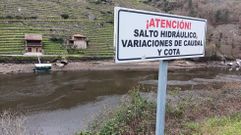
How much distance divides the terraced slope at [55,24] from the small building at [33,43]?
909 millimetres

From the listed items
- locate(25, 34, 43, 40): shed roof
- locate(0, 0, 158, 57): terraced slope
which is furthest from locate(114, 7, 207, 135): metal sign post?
locate(25, 34, 43, 40): shed roof

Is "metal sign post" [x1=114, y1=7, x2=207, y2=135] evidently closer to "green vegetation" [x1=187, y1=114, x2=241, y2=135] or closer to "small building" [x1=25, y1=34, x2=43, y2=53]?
"green vegetation" [x1=187, y1=114, x2=241, y2=135]

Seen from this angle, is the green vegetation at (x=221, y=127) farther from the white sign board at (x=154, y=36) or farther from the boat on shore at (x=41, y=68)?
the boat on shore at (x=41, y=68)

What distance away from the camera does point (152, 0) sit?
96.8 meters

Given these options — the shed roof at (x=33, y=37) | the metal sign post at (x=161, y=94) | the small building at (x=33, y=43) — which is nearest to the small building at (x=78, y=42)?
the shed roof at (x=33, y=37)

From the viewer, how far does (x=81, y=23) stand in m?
60.2

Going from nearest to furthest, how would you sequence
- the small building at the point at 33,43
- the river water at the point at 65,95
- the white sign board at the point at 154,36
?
1. the white sign board at the point at 154,36
2. the river water at the point at 65,95
3. the small building at the point at 33,43

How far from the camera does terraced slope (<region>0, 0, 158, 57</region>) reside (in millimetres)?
50000

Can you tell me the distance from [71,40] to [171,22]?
49.2 meters

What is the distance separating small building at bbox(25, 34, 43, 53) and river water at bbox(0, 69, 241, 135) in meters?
9.34

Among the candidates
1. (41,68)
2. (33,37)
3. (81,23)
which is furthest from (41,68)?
(81,23)

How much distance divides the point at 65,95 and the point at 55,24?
A: 1289 inches

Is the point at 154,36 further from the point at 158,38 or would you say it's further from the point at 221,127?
the point at 221,127

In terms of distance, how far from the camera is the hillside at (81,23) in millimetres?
51000
